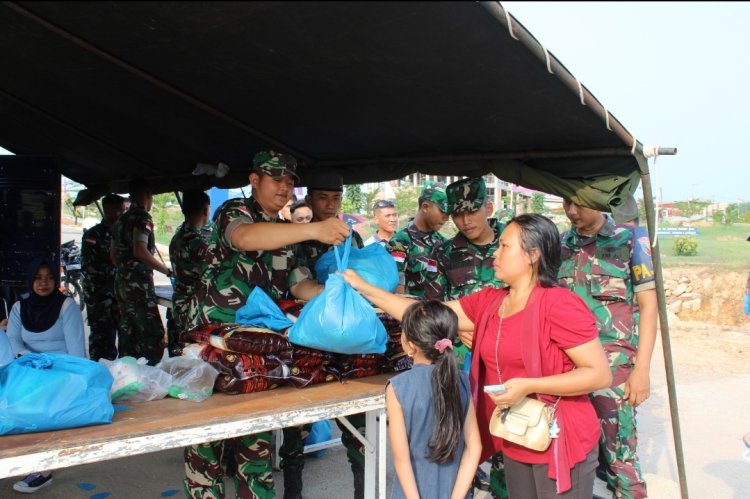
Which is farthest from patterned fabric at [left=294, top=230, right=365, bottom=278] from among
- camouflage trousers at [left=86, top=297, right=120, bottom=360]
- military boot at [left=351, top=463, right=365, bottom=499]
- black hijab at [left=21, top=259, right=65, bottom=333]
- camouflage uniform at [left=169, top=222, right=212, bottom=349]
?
camouflage trousers at [left=86, top=297, right=120, bottom=360]

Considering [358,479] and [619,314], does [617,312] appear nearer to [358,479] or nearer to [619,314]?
[619,314]

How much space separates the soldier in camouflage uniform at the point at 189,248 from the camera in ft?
16.9

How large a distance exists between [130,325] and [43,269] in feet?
Result: 6.87

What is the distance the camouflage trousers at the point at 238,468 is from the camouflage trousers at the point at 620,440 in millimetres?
1743

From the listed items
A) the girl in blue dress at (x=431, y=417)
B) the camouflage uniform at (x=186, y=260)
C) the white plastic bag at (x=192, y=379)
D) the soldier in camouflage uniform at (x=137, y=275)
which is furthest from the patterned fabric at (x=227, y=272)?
the soldier in camouflage uniform at (x=137, y=275)

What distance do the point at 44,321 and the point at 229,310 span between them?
4.94 feet

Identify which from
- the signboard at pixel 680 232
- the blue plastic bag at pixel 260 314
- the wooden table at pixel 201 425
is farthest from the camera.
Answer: the signboard at pixel 680 232

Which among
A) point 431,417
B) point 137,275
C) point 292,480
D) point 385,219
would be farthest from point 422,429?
point 137,275

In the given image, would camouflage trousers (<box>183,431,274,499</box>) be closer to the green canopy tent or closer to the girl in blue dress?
the girl in blue dress

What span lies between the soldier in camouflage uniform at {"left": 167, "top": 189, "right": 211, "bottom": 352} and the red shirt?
3.18 metres

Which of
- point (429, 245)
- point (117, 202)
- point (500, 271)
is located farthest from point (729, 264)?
point (500, 271)

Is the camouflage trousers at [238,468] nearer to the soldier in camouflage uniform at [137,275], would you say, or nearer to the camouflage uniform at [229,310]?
the camouflage uniform at [229,310]

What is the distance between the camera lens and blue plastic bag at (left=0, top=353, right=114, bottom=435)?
2.18 meters

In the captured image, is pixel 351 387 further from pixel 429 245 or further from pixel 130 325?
pixel 130 325
